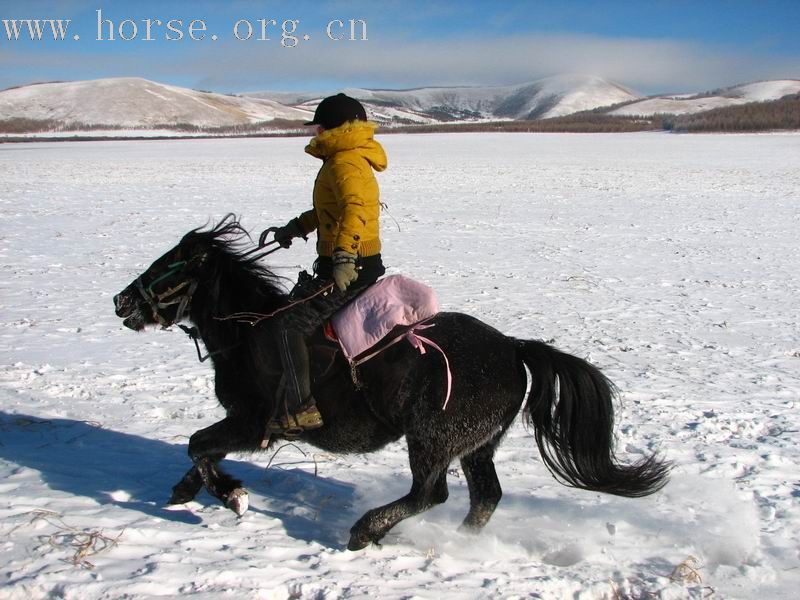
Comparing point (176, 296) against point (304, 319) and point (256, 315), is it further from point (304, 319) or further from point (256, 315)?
point (304, 319)

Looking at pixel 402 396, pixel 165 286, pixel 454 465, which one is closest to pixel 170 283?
pixel 165 286

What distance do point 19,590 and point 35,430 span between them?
2.48 metres

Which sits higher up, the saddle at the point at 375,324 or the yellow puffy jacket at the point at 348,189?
the yellow puffy jacket at the point at 348,189

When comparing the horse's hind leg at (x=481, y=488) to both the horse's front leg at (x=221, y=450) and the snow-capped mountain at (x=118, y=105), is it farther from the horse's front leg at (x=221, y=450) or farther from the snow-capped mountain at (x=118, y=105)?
the snow-capped mountain at (x=118, y=105)

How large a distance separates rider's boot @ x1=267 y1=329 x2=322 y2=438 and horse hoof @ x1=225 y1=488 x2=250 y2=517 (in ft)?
1.90

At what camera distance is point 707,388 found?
6.69 metres

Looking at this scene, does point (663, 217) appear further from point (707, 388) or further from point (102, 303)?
point (102, 303)

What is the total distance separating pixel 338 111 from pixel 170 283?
151 centimetres

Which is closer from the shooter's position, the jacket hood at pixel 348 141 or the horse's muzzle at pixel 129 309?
the jacket hood at pixel 348 141

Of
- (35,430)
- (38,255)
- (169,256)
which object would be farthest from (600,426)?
(38,255)

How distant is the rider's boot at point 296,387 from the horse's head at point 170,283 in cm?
77

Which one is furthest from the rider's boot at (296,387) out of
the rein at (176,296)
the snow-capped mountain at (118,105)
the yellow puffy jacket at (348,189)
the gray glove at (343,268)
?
the snow-capped mountain at (118,105)

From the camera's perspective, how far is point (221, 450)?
4.15 m

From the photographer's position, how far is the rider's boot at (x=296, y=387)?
3.94 m
